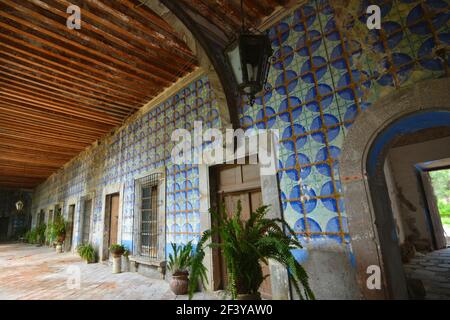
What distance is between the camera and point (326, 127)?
2.70m

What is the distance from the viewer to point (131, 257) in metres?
5.37

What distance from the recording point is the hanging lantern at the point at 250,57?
2.33 meters

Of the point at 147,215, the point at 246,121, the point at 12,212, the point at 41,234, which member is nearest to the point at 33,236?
the point at 41,234

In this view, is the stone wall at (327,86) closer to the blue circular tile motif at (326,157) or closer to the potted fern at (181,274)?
the blue circular tile motif at (326,157)

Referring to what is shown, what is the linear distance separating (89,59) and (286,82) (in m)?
3.50

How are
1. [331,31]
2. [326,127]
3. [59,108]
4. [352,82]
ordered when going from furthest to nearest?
[59,108], [331,31], [326,127], [352,82]

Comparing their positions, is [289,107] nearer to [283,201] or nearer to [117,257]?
[283,201]

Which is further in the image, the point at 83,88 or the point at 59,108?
the point at 59,108

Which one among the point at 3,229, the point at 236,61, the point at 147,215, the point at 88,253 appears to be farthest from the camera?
the point at 3,229

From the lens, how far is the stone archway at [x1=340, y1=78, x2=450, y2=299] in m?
2.10

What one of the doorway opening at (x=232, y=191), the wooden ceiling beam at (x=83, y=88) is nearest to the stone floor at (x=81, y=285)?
the doorway opening at (x=232, y=191)

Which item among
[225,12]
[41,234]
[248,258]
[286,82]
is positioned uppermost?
[225,12]

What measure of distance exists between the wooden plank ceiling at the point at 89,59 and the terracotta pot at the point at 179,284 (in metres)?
3.70

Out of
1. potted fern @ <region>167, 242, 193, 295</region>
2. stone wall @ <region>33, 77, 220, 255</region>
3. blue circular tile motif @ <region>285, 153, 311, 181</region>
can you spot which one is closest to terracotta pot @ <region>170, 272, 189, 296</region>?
potted fern @ <region>167, 242, 193, 295</region>
